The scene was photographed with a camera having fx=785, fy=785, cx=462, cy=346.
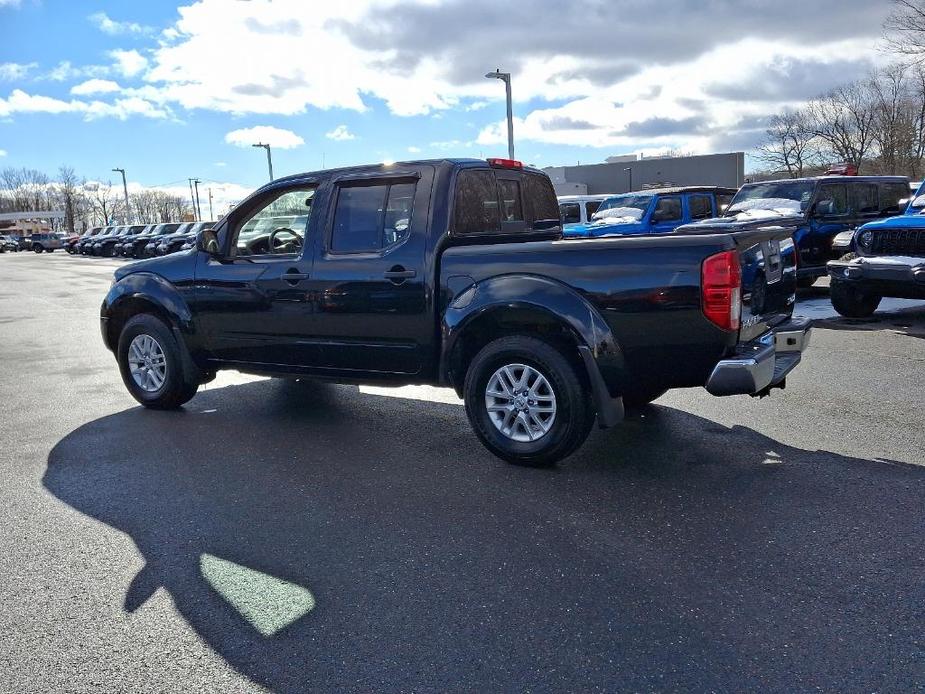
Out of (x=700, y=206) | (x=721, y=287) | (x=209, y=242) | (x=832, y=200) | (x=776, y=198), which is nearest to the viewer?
(x=721, y=287)

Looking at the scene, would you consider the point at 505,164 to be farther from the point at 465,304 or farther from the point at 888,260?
the point at 888,260

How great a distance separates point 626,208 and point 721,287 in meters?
12.2

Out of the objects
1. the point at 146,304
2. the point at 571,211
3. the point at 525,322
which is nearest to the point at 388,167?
the point at 525,322

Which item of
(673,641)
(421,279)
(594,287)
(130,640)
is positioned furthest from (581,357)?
(130,640)

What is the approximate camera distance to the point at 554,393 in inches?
181

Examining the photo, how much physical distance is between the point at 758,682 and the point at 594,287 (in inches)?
93.4

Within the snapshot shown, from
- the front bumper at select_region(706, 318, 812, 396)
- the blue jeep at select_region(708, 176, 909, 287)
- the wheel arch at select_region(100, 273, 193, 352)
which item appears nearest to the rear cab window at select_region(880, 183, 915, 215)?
the blue jeep at select_region(708, 176, 909, 287)

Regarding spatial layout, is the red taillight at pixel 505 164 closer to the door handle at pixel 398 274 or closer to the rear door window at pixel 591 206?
the door handle at pixel 398 274

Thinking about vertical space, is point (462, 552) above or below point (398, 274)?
below

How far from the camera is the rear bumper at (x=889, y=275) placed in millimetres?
8539

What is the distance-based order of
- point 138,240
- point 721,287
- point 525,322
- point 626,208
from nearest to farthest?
point 721,287 < point 525,322 < point 626,208 < point 138,240

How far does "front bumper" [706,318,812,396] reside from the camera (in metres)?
4.19

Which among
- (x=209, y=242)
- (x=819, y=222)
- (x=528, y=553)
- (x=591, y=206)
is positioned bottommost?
(x=528, y=553)

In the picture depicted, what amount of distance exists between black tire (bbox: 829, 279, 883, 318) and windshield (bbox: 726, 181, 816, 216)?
3.00 meters
